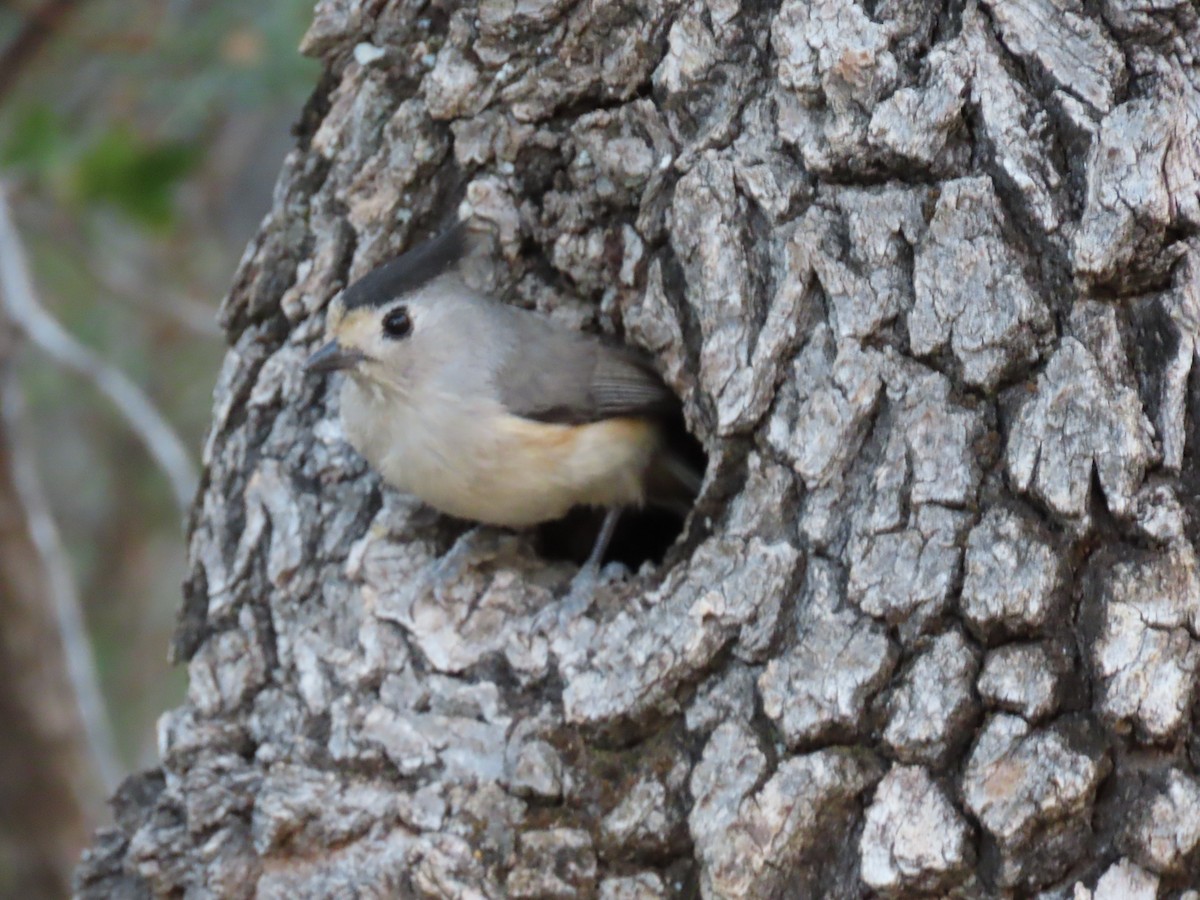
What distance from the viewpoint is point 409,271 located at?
10.6ft

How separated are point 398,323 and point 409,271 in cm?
21

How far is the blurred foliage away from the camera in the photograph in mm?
4750

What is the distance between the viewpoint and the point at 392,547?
3.39 meters

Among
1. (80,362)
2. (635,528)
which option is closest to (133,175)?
(80,362)

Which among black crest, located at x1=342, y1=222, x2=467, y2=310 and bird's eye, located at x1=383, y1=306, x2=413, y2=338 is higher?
black crest, located at x1=342, y1=222, x2=467, y2=310

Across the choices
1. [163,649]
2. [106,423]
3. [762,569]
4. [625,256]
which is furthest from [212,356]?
[762,569]

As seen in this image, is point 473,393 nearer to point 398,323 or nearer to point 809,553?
point 398,323

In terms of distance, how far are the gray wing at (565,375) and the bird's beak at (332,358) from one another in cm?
36

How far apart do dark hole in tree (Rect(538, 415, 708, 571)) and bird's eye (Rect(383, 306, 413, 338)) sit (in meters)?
0.75

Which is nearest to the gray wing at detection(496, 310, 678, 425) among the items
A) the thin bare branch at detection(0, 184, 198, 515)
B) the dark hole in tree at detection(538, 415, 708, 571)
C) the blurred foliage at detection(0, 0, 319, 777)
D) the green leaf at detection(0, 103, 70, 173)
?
the dark hole in tree at detection(538, 415, 708, 571)

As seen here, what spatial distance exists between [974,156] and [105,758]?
343 centimetres

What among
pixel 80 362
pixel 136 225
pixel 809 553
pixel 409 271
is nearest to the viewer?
pixel 809 553

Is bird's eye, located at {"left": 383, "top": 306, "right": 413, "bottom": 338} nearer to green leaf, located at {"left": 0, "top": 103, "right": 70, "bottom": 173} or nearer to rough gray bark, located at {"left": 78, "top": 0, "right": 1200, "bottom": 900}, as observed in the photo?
rough gray bark, located at {"left": 78, "top": 0, "right": 1200, "bottom": 900}

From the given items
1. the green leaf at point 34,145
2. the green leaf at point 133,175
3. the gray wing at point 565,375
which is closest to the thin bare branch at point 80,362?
the green leaf at point 34,145
